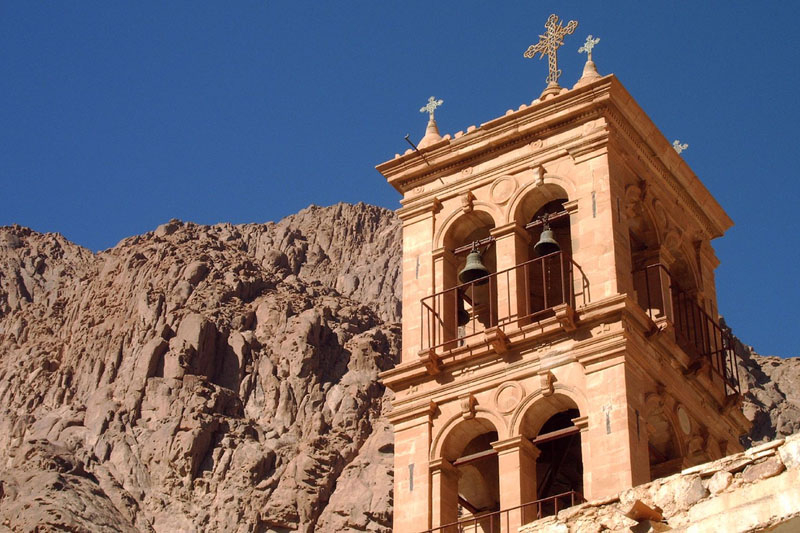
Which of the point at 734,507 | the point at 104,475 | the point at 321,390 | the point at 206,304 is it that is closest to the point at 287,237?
the point at 206,304

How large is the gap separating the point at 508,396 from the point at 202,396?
63.0 metres

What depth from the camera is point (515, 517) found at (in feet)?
96.6

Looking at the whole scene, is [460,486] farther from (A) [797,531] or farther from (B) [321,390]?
(B) [321,390]

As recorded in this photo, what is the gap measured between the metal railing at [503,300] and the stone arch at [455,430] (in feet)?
5.22

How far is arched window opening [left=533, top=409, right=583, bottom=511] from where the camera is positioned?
31688 millimetres

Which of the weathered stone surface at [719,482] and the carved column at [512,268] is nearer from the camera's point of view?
the weathered stone surface at [719,482]

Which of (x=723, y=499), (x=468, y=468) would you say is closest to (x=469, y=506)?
(x=468, y=468)

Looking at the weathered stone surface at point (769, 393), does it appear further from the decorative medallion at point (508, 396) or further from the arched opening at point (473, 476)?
the decorative medallion at point (508, 396)

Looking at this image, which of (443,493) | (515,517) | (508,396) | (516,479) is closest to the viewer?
(515,517)

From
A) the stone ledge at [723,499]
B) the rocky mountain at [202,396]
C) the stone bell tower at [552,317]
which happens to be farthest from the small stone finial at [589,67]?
the rocky mountain at [202,396]

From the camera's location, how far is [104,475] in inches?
3531

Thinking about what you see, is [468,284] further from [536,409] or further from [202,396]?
[202,396]

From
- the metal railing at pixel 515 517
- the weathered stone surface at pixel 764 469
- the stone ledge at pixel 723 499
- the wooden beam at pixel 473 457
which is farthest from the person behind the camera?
the wooden beam at pixel 473 457

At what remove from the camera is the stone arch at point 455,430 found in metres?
31.4
